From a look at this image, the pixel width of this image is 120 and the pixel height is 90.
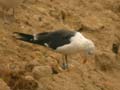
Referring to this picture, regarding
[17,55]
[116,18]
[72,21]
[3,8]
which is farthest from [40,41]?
[116,18]

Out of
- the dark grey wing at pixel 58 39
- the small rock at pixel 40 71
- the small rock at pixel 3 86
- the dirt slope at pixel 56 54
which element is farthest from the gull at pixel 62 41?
the small rock at pixel 3 86

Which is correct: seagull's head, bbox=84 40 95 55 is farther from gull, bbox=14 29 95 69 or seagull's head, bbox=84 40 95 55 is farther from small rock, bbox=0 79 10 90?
small rock, bbox=0 79 10 90

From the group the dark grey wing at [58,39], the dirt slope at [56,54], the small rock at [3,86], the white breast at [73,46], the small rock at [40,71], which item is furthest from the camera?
the dark grey wing at [58,39]

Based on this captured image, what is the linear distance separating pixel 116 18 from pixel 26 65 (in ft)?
13.1

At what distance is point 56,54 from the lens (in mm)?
8977

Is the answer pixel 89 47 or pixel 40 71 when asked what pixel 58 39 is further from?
pixel 40 71

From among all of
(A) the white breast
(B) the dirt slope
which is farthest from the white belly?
(B) the dirt slope

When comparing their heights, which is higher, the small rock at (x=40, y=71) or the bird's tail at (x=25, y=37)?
the bird's tail at (x=25, y=37)

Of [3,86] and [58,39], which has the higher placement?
[58,39]

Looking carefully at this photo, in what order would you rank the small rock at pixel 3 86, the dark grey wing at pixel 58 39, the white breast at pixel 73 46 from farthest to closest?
the dark grey wing at pixel 58 39 < the white breast at pixel 73 46 < the small rock at pixel 3 86

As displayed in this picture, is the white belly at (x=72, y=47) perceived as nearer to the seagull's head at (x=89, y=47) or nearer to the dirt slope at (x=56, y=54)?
the seagull's head at (x=89, y=47)

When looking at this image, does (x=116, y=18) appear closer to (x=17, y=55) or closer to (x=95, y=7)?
(x=95, y=7)

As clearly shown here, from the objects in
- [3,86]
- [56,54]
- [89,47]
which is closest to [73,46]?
[89,47]

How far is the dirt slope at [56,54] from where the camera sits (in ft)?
25.7
